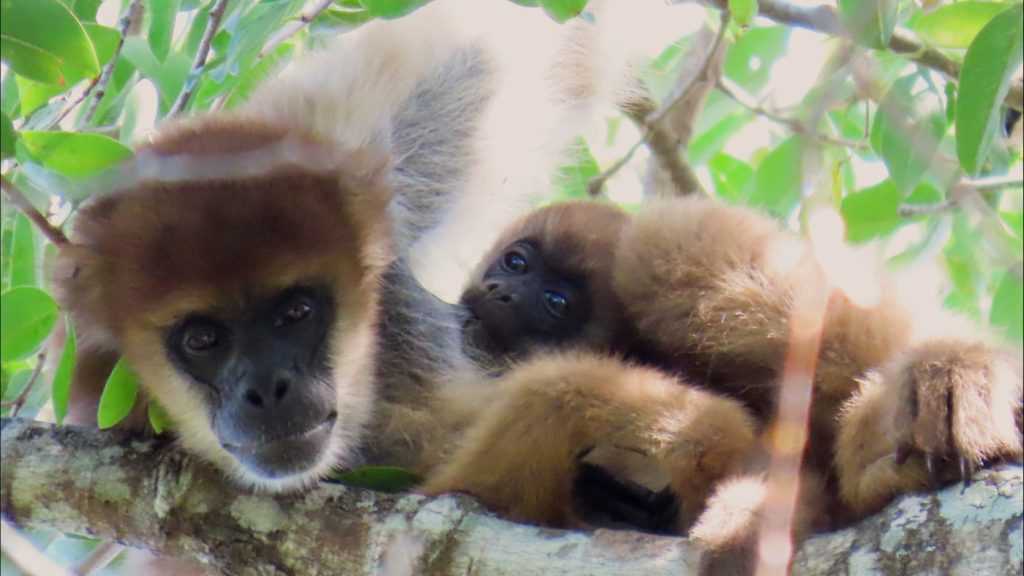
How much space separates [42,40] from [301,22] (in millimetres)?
1045

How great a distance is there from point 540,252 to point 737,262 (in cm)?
145

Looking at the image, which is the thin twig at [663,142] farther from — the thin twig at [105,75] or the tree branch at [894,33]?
the thin twig at [105,75]

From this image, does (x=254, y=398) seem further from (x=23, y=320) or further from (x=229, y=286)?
(x=23, y=320)

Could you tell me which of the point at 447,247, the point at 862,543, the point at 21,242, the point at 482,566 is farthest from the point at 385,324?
the point at 862,543

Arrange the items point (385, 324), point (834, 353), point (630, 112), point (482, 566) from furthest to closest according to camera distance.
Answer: point (630, 112), point (385, 324), point (834, 353), point (482, 566)

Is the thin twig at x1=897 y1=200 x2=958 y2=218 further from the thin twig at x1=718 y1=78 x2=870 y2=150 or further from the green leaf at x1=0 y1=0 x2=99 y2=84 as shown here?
the green leaf at x1=0 y1=0 x2=99 y2=84

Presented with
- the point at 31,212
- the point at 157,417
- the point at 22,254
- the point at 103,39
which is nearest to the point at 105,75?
the point at 103,39

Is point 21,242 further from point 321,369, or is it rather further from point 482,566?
point 482,566

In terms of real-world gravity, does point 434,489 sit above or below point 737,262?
below

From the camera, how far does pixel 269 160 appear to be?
12.7 feet

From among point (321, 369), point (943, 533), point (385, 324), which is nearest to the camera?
point (943, 533)

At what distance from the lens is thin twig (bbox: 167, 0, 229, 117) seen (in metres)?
3.57

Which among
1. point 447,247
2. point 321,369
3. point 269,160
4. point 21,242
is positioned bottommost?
point 447,247

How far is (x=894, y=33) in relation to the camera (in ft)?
15.7
